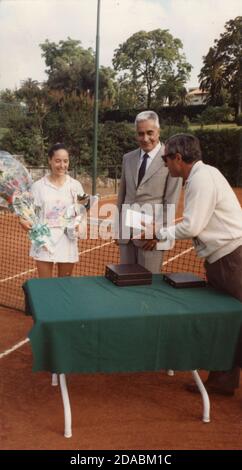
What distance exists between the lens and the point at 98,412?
3.59 metres

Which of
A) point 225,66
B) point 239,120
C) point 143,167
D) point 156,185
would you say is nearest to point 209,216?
point 156,185

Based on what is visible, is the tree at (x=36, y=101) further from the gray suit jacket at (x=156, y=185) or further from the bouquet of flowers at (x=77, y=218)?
the gray suit jacket at (x=156, y=185)

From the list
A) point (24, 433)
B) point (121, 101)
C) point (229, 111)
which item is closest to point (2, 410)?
point (24, 433)

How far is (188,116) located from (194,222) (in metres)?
35.7

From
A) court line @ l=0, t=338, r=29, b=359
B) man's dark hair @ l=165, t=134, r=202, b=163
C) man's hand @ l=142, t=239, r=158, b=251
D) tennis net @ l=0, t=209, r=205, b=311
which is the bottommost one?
court line @ l=0, t=338, r=29, b=359

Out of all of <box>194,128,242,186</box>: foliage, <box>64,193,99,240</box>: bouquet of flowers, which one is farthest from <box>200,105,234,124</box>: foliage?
<box>64,193,99,240</box>: bouquet of flowers

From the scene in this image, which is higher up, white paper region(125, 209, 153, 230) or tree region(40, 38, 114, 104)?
tree region(40, 38, 114, 104)

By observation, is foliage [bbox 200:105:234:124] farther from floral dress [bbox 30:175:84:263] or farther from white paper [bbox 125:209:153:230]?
white paper [bbox 125:209:153:230]

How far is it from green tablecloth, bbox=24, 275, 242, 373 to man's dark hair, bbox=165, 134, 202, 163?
3.15 ft

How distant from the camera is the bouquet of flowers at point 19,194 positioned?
13.0 feet

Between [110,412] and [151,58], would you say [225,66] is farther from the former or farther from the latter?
[110,412]

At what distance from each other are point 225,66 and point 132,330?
132ft

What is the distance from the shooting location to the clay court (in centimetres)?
320

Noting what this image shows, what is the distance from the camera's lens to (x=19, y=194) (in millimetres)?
4012
